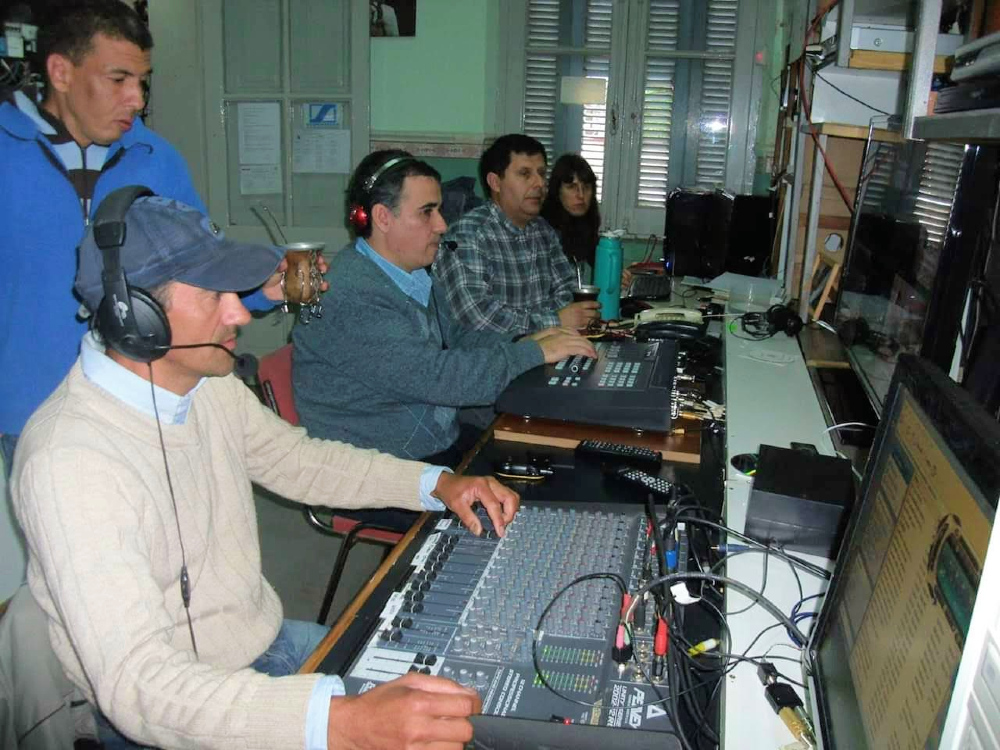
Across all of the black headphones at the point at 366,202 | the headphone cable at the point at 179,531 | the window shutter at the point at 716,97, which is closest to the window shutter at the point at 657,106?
the window shutter at the point at 716,97

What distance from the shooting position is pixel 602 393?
5.56 feet

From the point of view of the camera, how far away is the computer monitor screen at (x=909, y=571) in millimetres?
503

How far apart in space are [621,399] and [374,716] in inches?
39.0

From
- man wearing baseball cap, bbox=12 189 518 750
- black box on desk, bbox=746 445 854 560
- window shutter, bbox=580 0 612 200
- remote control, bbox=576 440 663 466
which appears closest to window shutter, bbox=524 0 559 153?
window shutter, bbox=580 0 612 200

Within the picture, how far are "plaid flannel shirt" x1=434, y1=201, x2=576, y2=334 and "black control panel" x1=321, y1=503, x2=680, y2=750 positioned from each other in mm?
1582

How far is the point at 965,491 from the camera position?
1.68 feet

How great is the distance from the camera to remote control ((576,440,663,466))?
61.3 inches

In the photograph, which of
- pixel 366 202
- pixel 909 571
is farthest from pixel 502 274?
pixel 909 571

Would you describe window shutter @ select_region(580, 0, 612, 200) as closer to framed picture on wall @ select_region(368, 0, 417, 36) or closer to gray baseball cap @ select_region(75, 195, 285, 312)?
framed picture on wall @ select_region(368, 0, 417, 36)

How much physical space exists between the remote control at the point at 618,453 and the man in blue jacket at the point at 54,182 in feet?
3.83

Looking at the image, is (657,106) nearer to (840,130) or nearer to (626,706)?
(840,130)

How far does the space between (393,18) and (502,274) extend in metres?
2.13

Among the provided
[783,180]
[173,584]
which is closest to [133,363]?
[173,584]

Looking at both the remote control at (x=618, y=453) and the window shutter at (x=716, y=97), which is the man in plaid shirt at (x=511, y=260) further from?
the window shutter at (x=716, y=97)
